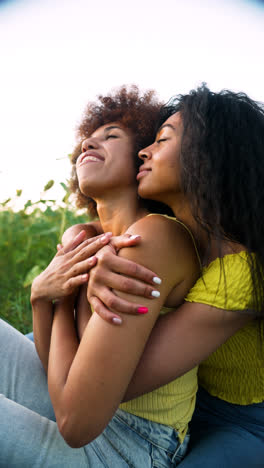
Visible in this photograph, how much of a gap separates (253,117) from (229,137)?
0.42 ft

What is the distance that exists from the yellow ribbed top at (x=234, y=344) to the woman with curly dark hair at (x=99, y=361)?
99 millimetres

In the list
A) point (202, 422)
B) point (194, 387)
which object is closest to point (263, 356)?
point (194, 387)

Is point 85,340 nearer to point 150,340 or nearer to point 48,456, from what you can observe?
point 150,340

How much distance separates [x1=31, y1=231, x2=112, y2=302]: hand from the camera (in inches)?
48.9

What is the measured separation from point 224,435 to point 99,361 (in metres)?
0.59

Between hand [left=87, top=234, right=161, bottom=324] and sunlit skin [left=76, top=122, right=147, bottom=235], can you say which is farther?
sunlit skin [left=76, top=122, right=147, bottom=235]

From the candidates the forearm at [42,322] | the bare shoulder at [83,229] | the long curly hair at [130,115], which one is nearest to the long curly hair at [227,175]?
the long curly hair at [130,115]

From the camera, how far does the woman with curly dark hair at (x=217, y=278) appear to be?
108 centimetres

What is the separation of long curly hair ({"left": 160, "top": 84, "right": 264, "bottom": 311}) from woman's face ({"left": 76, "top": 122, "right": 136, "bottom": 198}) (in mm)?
366

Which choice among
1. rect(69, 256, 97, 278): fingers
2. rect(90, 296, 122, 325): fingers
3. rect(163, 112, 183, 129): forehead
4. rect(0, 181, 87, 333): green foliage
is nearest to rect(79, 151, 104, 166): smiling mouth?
rect(163, 112, 183, 129): forehead

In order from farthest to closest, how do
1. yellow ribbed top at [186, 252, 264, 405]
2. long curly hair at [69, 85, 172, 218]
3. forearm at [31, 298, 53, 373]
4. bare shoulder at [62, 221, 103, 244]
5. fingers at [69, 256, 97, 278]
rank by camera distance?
bare shoulder at [62, 221, 103, 244] < long curly hair at [69, 85, 172, 218] < forearm at [31, 298, 53, 373] < fingers at [69, 256, 97, 278] < yellow ribbed top at [186, 252, 264, 405]

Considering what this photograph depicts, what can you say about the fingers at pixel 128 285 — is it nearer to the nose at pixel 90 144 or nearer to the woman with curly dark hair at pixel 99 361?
the woman with curly dark hair at pixel 99 361

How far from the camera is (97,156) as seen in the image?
1.56 meters

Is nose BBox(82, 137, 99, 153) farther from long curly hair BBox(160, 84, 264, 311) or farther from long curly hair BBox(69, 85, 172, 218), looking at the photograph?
long curly hair BBox(160, 84, 264, 311)
